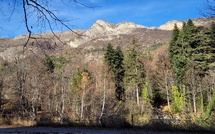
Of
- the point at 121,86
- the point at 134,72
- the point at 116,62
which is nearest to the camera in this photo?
the point at 134,72

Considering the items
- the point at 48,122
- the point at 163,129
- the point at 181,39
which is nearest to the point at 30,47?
the point at 163,129

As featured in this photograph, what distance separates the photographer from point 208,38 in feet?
140

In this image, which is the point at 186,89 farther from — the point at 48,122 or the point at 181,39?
the point at 48,122

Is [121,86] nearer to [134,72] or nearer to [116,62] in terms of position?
[134,72]

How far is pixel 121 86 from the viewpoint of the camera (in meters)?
52.8

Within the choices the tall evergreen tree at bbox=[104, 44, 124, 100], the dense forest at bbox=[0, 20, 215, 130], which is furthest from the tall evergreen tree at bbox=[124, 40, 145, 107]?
the tall evergreen tree at bbox=[104, 44, 124, 100]

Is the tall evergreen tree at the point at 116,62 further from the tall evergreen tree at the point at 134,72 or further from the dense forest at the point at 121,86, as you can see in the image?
the tall evergreen tree at the point at 134,72

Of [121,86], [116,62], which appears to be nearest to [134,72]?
[121,86]

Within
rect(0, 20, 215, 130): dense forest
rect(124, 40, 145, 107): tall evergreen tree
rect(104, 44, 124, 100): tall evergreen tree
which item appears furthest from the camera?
rect(104, 44, 124, 100): tall evergreen tree

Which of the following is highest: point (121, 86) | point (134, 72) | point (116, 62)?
point (116, 62)

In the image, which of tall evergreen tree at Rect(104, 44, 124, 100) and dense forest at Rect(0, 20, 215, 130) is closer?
dense forest at Rect(0, 20, 215, 130)

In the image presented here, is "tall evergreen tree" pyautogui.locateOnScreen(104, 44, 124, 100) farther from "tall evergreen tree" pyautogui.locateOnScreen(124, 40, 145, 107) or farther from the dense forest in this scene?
"tall evergreen tree" pyautogui.locateOnScreen(124, 40, 145, 107)

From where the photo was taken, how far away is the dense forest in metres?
21.4

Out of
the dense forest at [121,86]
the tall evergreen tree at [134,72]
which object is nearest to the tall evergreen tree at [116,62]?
the dense forest at [121,86]
